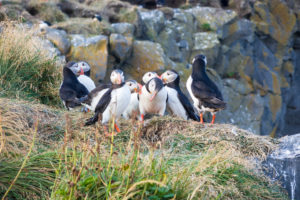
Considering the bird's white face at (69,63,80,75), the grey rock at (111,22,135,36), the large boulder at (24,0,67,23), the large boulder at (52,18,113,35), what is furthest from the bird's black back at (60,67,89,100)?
the large boulder at (24,0,67,23)

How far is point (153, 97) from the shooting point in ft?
17.3

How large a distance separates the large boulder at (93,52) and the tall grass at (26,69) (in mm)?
2200

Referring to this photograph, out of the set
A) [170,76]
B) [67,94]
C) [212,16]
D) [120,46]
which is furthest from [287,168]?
[212,16]

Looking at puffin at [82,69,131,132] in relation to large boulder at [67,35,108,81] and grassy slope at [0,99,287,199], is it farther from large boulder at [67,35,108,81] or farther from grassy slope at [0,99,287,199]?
large boulder at [67,35,108,81]

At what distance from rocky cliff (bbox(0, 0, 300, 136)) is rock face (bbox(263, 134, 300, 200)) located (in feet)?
15.2

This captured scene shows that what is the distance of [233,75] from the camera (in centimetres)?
1482

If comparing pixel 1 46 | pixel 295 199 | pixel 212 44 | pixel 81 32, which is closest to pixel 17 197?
pixel 295 199

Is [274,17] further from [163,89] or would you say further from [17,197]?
[17,197]

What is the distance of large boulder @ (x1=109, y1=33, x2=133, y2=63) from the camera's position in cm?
1022

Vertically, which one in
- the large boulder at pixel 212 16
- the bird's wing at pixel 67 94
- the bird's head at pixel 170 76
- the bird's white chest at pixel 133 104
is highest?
the large boulder at pixel 212 16

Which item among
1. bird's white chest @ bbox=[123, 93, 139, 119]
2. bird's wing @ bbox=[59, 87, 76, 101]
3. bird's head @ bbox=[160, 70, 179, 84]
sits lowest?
bird's white chest @ bbox=[123, 93, 139, 119]

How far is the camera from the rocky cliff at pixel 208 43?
1023 centimetres

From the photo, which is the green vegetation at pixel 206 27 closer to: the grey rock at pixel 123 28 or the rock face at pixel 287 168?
the grey rock at pixel 123 28

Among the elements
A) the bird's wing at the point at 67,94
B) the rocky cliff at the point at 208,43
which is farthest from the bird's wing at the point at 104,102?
the rocky cliff at the point at 208,43
